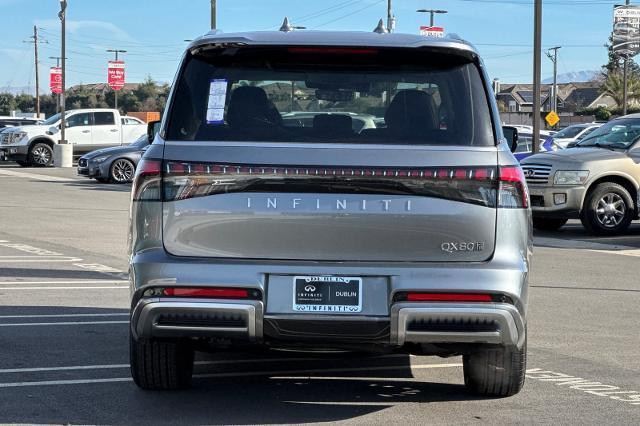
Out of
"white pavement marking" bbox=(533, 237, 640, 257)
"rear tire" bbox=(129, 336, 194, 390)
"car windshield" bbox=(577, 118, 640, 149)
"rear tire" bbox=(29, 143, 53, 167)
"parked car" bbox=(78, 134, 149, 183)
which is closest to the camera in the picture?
"rear tire" bbox=(129, 336, 194, 390)

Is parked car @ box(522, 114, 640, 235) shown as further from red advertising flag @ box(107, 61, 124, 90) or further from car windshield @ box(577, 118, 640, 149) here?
red advertising flag @ box(107, 61, 124, 90)

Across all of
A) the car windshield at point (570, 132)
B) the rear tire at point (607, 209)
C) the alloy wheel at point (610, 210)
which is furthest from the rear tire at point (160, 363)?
the car windshield at point (570, 132)

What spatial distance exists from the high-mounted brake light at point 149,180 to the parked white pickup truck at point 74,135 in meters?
32.9

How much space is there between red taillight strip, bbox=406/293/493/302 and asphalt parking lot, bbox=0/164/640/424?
0.78m

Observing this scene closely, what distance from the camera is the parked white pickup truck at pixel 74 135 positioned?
125 ft

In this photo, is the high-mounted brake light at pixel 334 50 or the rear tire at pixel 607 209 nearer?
the high-mounted brake light at pixel 334 50

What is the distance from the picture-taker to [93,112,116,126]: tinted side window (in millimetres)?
38562

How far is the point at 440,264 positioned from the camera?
5.53m

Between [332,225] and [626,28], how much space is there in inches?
1588

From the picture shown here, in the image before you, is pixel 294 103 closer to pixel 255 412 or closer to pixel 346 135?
pixel 346 135

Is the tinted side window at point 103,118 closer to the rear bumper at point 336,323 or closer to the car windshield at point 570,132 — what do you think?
the car windshield at point 570,132

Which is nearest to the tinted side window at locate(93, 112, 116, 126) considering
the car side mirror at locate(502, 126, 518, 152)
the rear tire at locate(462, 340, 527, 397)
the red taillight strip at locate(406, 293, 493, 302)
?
the car side mirror at locate(502, 126, 518, 152)

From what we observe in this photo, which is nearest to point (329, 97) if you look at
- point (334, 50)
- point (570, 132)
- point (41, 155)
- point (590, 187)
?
point (334, 50)

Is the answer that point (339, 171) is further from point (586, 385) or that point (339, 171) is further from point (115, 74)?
point (115, 74)
